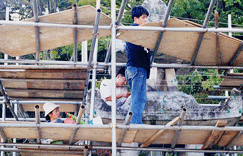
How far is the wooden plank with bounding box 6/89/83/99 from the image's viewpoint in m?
9.65

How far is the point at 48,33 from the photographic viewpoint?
26.6 feet

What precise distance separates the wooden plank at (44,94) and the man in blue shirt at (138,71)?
6.34ft

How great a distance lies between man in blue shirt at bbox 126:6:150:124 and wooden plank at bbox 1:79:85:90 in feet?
4.59

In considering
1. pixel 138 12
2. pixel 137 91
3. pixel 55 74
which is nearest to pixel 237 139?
pixel 137 91

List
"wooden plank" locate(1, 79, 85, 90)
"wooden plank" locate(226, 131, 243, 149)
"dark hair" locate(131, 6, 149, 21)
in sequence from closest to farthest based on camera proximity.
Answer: "wooden plank" locate(226, 131, 243, 149)
"dark hair" locate(131, 6, 149, 21)
"wooden plank" locate(1, 79, 85, 90)

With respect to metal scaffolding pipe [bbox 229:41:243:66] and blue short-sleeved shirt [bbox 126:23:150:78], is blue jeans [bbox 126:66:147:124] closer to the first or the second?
blue short-sleeved shirt [bbox 126:23:150:78]

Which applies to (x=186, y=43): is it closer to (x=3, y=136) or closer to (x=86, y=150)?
(x=86, y=150)

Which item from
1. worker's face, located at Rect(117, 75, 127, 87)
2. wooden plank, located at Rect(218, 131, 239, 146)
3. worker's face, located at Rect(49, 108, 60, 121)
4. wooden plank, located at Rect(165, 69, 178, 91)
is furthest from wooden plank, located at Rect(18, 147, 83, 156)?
wooden plank, located at Rect(165, 69, 178, 91)

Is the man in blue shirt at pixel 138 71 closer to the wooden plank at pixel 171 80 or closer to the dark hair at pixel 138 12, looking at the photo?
the dark hair at pixel 138 12

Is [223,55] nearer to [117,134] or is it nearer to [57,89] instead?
[117,134]

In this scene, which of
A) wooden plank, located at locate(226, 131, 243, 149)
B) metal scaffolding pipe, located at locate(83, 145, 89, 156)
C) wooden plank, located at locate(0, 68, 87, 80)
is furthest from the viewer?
wooden plank, located at locate(0, 68, 87, 80)

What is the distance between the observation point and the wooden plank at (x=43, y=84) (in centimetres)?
910

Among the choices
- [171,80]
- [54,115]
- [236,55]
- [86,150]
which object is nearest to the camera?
[86,150]

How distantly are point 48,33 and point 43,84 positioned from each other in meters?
1.59
